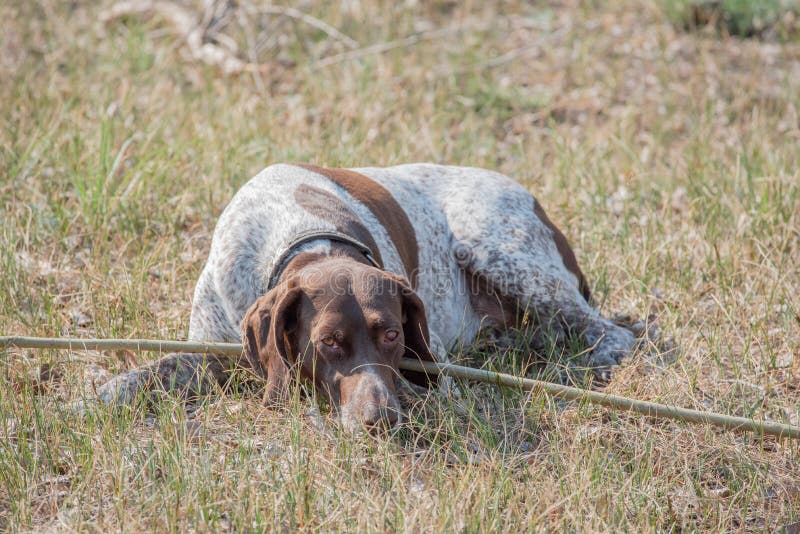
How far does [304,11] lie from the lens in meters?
10.2

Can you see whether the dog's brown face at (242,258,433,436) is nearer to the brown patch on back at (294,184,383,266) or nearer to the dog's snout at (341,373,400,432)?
the dog's snout at (341,373,400,432)

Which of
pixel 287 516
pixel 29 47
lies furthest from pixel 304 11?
pixel 287 516

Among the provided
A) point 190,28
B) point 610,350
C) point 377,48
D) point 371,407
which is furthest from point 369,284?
point 190,28

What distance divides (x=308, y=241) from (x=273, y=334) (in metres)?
0.63

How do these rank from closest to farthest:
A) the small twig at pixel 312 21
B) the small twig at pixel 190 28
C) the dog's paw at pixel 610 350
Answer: the dog's paw at pixel 610 350
the small twig at pixel 190 28
the small twig at pixel 312 21

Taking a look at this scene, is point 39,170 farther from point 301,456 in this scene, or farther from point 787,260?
point 787,260

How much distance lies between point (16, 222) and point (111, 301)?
115 cm

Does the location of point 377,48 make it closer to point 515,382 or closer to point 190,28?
point 190,28

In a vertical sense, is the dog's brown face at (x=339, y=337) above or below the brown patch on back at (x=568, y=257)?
above

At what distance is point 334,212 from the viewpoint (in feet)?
15.2

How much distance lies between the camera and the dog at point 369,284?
3.77 m

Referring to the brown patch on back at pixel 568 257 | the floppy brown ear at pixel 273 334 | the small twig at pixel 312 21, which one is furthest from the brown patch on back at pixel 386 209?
the small twig at pixel 312 21

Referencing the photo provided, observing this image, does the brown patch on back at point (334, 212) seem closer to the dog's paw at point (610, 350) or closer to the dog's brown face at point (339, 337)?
the dog's brown face at point (339, 337)

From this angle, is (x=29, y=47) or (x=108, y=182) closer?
(x=108, y=182)
